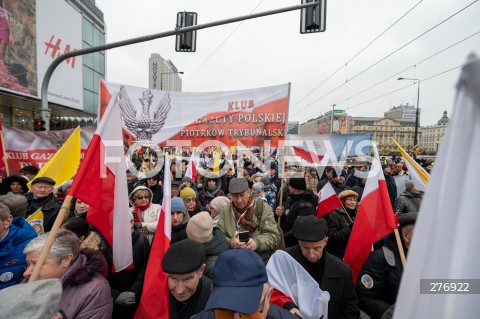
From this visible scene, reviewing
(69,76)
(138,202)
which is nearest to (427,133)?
(69,76)

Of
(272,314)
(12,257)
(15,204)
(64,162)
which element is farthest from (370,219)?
(64,162)

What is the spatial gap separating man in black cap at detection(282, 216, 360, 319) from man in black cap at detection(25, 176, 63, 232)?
10.5ft

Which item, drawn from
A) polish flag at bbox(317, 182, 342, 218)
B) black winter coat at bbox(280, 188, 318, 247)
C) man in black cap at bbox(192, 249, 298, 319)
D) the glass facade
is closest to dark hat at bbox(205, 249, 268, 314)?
man in black cap at bbox(192, 249, 298, 319)

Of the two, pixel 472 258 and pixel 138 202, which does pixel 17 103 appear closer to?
pixel 138 202

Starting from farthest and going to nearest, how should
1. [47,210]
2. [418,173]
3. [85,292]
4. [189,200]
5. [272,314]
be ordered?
[189,200]
[47,210]
[418,173]
[85,292]
[272,314]

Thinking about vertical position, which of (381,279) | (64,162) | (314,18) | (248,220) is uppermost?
(314,18)

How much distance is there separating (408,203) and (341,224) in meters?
2.18

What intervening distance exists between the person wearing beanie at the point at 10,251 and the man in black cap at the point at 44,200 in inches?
48.8

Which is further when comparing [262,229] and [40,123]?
[40,123]

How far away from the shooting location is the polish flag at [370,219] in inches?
112

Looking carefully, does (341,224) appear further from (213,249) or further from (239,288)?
(239,288)

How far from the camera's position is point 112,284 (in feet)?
8.85

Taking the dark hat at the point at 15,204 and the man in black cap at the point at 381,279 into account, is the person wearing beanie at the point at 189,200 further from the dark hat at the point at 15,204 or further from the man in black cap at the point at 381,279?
the man in black cap at the point at 381,279

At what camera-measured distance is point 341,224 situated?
3.69m
